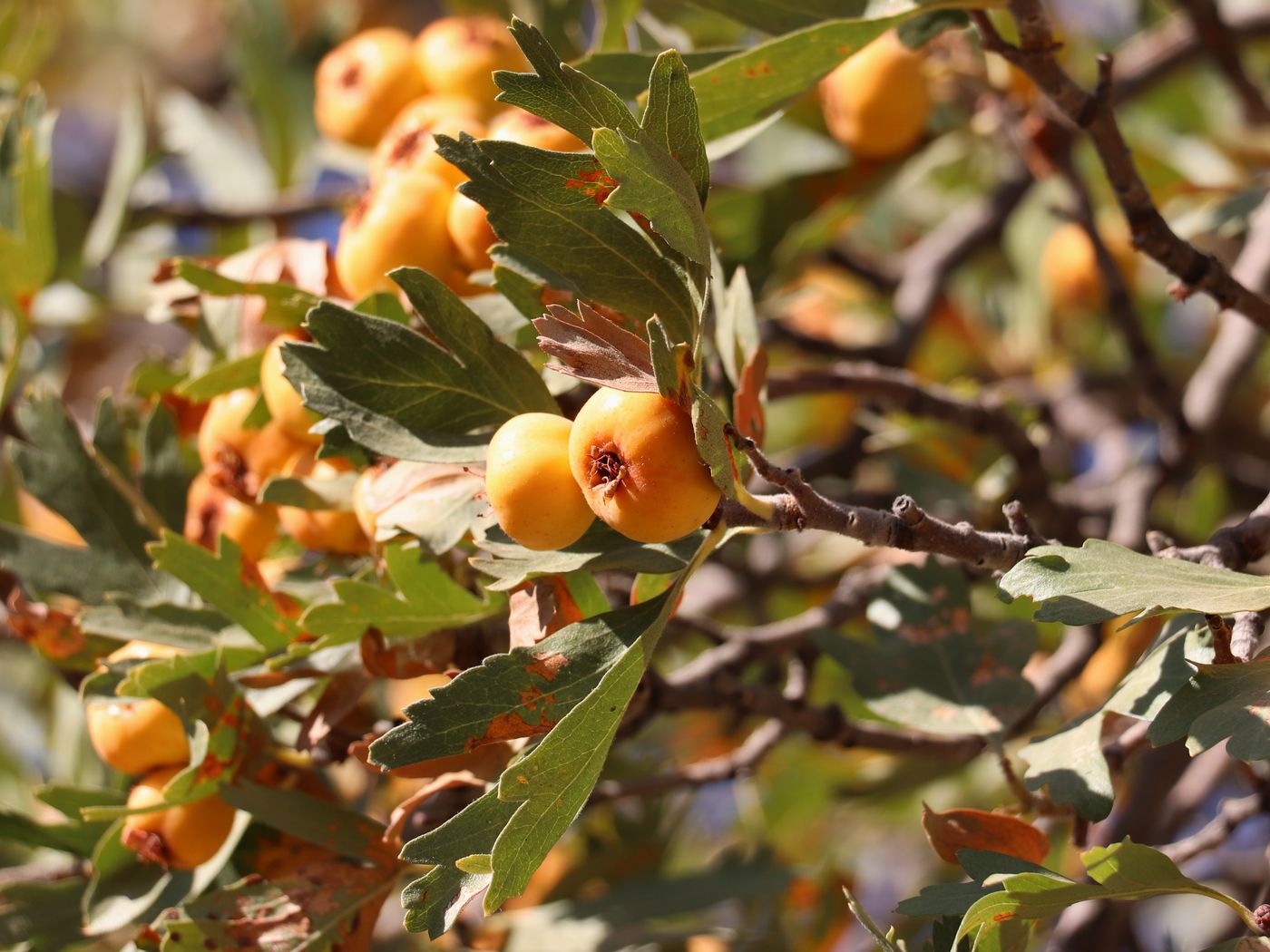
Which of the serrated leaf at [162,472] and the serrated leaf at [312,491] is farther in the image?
the serrated leaf at [162,472]

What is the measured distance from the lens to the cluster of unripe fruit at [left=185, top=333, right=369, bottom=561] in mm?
1136

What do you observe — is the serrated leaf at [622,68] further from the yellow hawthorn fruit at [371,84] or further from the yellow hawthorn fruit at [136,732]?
the yellow hawthorn fruit at [136,732]

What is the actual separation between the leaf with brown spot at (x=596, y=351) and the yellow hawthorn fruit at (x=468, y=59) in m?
0.72

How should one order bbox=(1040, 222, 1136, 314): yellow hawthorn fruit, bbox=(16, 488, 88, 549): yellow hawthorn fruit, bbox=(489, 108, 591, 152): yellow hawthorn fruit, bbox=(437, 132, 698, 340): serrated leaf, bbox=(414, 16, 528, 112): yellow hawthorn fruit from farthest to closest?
1. bbox=(1040, 222, 1136, 314): yellow hawthorn fruit
2. bbox=(16, 488, 88, 549): yellow hawthorn fruit
3. bbox=(414, 16, 528, 112): yellow hawthorn fruit
4. bbox=(489, 108, 591, 152): yellow hawthorn fruit
5. bbox=(437, 132, 698, 340): serrated leaf

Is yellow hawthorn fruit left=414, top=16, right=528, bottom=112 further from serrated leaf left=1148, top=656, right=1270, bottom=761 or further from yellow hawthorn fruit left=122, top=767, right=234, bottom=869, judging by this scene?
serrated leaf left=1148, top=656, right=1270, bottom=761

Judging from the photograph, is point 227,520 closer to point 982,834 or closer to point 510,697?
point 510,697

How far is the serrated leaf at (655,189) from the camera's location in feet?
2.53

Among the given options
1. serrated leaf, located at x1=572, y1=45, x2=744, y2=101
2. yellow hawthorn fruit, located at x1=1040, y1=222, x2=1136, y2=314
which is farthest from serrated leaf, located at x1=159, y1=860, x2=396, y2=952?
yellow hawthorn fruit, located at x1=1040, y1=222, x2=1136, y2=314

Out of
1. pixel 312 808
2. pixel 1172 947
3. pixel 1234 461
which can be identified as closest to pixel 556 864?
pixel 312 808

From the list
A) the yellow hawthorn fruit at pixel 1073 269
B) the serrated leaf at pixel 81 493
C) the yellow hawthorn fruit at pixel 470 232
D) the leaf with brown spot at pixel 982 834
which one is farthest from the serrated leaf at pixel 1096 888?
the yellow hawthorn fruit at pixel 1073 269

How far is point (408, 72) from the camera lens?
154 cm

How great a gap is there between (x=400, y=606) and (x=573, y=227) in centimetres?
35

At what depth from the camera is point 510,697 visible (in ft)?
2.90

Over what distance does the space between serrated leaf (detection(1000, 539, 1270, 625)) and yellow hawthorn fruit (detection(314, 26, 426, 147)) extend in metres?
1.04
